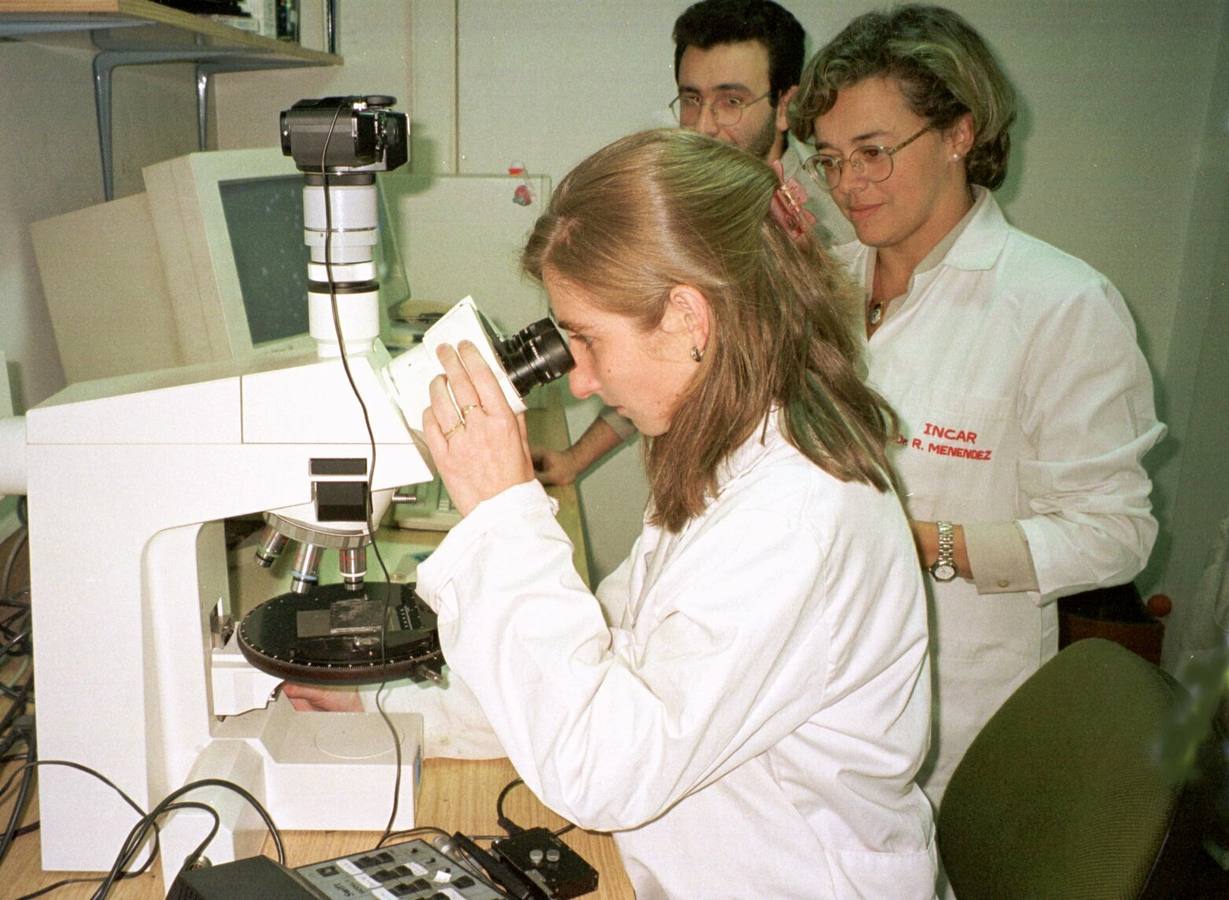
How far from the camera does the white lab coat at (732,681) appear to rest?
77 cm

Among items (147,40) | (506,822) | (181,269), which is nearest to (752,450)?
(506,822)

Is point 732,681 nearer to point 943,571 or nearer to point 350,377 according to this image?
point 350,377

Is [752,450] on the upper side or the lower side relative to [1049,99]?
lower

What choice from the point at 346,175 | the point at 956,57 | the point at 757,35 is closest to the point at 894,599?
the point at 346,175

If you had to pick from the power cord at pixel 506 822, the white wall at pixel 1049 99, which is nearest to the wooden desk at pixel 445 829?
the power cord at pixel 506 822

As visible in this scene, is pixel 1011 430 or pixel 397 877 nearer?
pixel 397 877

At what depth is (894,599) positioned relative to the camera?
0.85 m

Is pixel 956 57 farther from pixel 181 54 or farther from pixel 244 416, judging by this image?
pixel 181 54

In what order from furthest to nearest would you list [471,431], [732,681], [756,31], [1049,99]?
[1049,99]
[756,31]
[471,431]
[732,681]

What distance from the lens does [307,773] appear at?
100 cm

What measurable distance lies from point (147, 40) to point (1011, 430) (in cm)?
148

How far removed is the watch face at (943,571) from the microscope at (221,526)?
0.70 metres

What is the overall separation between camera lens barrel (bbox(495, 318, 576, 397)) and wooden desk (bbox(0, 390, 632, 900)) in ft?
1.48

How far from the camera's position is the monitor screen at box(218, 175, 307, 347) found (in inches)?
53.9
